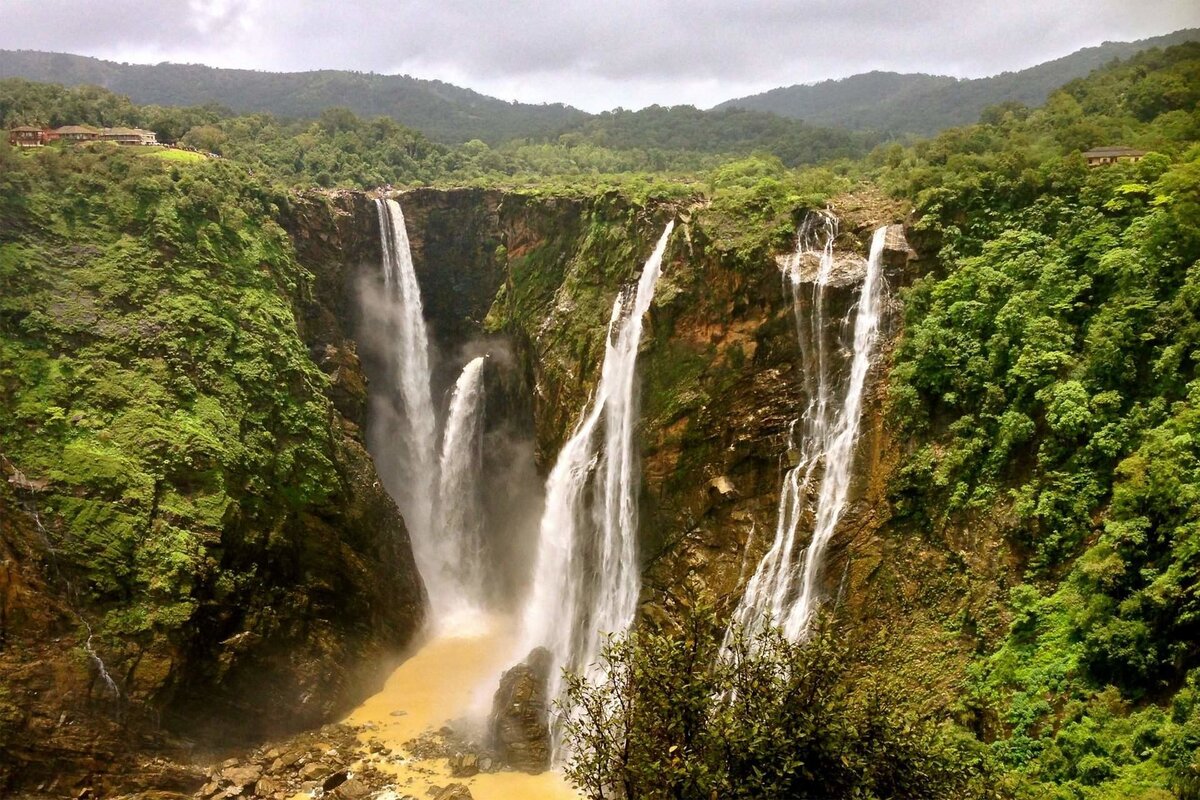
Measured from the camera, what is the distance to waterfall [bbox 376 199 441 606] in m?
34.7

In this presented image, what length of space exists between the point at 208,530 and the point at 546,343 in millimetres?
13496

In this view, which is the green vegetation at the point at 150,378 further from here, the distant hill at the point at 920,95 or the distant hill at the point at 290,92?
the distant hill at the point at 290,92

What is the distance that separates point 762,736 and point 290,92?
410ft

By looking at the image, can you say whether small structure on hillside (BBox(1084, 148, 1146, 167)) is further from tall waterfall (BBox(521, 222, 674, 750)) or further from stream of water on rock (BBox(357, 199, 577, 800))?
stream of water on rock (BBox(357, 199, 577, 800))

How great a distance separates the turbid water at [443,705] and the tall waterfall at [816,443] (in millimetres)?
7240

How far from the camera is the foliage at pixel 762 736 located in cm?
940

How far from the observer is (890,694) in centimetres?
1070

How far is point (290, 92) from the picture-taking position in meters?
113

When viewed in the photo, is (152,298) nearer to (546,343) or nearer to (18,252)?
(18,252)

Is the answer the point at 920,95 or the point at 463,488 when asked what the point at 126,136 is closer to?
the point at 463,488

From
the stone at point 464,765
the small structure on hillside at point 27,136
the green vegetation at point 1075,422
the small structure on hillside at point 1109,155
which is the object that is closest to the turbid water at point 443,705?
the stone at point 464,765

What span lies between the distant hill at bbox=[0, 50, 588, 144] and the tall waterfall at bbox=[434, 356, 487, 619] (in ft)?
190

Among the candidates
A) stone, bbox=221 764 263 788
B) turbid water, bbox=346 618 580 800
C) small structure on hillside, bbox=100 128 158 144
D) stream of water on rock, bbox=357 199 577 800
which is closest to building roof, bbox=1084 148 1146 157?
turbid water, bbox=346 618 580 800

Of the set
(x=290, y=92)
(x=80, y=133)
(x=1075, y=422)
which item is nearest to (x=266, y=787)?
(x=1075, y=422)
